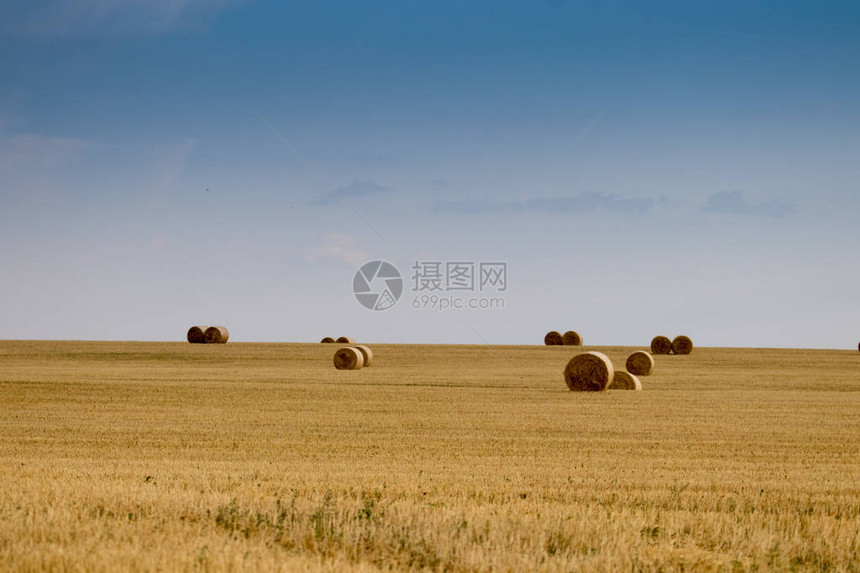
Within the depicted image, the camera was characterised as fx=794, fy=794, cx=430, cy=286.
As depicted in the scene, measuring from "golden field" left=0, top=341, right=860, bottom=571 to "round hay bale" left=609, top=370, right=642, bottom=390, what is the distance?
1166 millimetres

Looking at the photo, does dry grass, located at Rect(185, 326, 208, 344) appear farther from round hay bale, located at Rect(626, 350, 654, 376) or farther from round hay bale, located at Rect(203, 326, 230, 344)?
round hay bale, located at Rect(626, 350, 654, 376)

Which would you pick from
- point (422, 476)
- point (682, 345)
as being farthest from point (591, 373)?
point (682, 345)

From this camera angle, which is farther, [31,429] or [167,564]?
[31,429]

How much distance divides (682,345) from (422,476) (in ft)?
168

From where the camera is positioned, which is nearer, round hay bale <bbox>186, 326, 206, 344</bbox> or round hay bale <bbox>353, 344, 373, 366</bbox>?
round hay bale <bbox>353, 344, 373, 366</bbox>

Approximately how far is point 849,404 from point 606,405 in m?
8.41

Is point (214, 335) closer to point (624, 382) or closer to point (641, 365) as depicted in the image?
point (641, 365)

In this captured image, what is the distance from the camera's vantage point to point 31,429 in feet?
62.1

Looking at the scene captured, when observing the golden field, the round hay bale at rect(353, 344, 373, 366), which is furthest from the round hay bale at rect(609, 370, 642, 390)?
the round hay bale at rect(353, 344, 373, 366)

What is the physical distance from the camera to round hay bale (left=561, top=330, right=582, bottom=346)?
69188 mm

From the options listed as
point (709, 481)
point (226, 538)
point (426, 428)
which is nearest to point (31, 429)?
point (426, 428)

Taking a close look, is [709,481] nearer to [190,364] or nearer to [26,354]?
[190,364]

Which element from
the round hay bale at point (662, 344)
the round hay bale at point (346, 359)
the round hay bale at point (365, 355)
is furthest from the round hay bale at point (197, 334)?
Result: the round hay bale at point (662, 344)

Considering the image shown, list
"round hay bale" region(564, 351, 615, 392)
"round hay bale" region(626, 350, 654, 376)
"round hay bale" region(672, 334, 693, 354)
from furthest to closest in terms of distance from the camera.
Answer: "round hay bale" region(672, 334, 693, 354)
"round hay bale" region(626, 350, 654, 376)
"round hay bale" region(564, 351, 615, 392)
